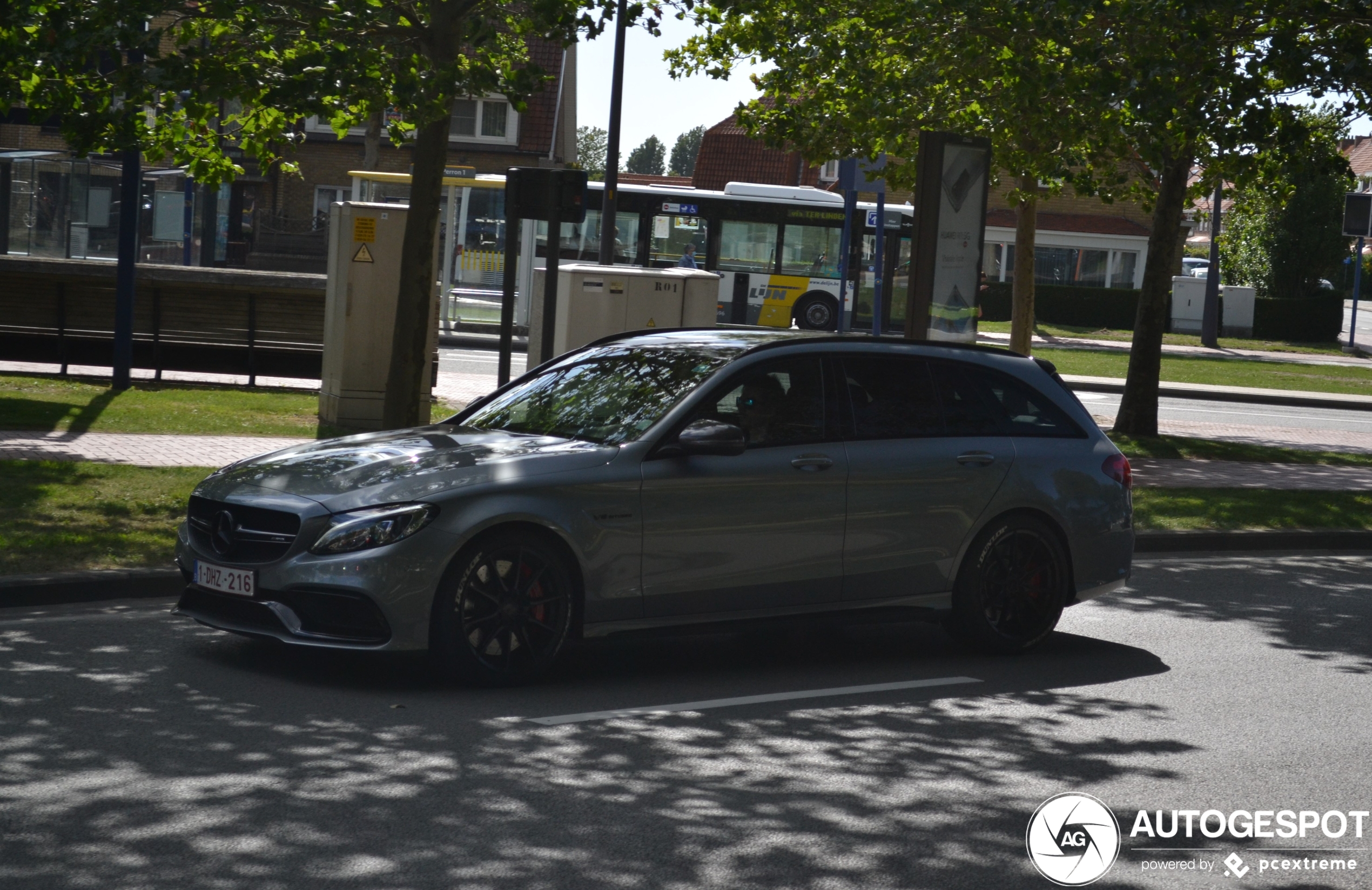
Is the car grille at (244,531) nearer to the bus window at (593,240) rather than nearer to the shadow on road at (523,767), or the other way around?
the shadow on road at (523,767)

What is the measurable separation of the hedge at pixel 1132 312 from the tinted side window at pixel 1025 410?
1696 inches

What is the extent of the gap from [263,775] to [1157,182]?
721 inches

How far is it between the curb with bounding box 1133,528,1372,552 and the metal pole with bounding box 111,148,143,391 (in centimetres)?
962

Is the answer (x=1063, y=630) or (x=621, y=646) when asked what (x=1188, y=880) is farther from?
(x=1063, y=630)

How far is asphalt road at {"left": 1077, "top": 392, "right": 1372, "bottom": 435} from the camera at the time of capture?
976 inches

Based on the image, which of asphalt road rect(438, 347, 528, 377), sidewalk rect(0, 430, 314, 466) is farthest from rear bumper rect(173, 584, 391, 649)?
asphalt road rect(438, 347, 528, 377)

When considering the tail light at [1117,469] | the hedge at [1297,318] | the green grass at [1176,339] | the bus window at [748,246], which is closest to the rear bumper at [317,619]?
the tail light at [1117,469]

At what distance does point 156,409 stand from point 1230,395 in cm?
1954

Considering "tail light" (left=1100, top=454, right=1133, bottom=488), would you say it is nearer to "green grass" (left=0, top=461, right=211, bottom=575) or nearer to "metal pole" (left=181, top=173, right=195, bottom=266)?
"green grass" (left=0, top=461, right=211, bottom=575)

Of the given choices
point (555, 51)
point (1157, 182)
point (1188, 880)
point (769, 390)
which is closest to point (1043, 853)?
point (1188, 880)

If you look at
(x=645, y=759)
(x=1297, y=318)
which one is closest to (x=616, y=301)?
(x=645, y=759)

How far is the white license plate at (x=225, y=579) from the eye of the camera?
6816 mm

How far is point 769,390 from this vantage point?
779 centimetres

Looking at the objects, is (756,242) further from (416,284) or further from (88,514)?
(88,514)
